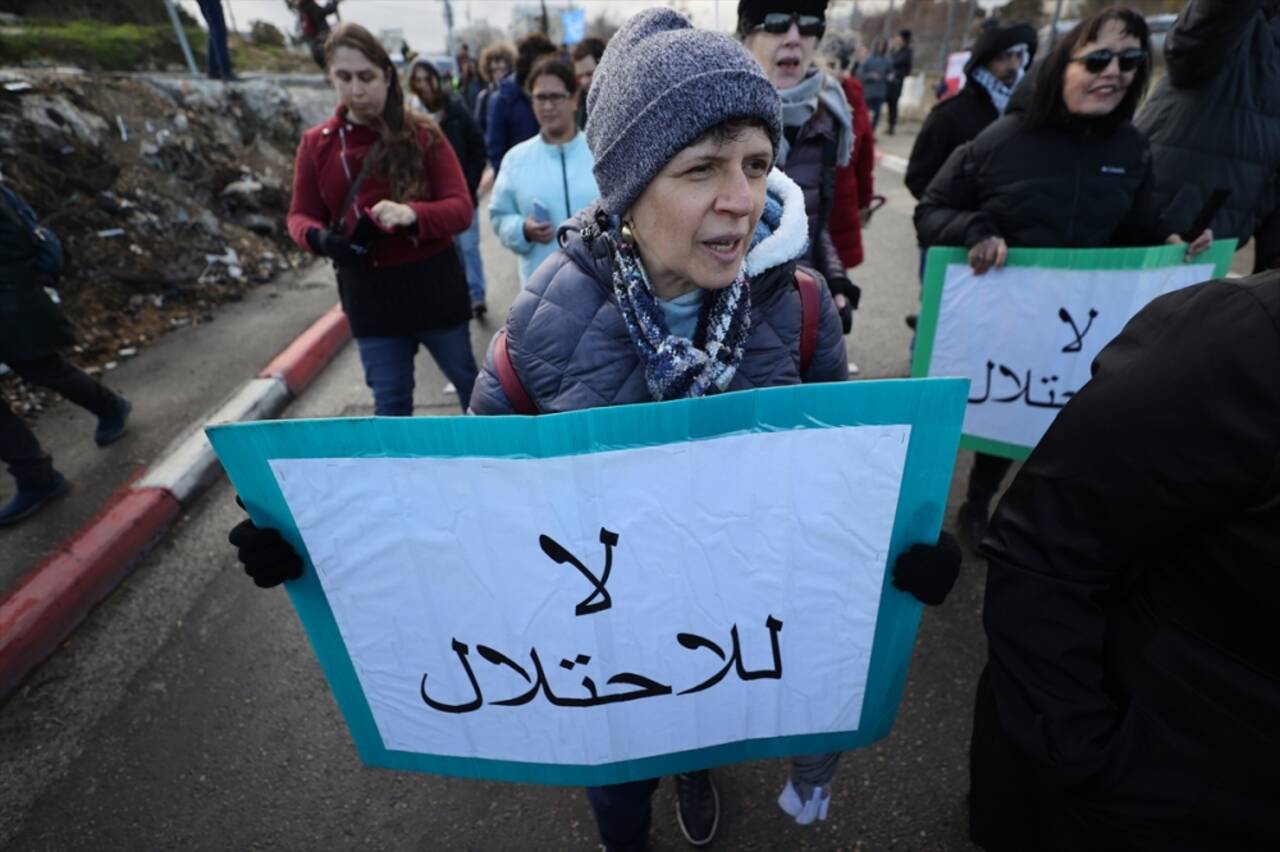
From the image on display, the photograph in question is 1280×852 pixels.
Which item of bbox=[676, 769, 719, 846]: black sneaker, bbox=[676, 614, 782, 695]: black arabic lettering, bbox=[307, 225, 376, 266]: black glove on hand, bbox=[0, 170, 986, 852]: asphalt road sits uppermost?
bbox=[307, 225, 376, 266]: black glove on hand

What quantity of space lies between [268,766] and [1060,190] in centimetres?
322

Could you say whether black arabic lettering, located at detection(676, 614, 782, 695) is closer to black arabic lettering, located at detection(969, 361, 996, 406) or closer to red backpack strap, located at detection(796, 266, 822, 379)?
red backpack strap, located at detection(796, 266, 822, 379)

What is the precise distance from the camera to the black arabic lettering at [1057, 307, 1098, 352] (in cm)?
218

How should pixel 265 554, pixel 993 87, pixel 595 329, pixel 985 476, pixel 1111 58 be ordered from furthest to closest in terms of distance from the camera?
1. pixel 993 87
2. pixel 985 476
3. pixel 1111 58
4. pixel 595 329
5. pixel 265 554

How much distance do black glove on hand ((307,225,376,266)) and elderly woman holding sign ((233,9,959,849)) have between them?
145cm

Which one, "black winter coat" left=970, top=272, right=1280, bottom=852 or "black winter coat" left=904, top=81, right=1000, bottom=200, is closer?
"black winter coat" left=970, top=272, right=1280, bottom=852

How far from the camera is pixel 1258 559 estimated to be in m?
0.82

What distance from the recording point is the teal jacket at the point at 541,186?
3.21m

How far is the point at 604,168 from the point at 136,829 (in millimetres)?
2295

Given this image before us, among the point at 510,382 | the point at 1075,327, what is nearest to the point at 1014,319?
the point at 1075,327

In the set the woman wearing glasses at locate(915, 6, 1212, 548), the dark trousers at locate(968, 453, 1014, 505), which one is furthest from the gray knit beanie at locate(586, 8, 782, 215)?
the dark trousers at locate(968, 453, 1014, 505)

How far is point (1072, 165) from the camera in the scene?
221 centimetres

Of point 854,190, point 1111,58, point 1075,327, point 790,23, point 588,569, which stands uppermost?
point 790,23

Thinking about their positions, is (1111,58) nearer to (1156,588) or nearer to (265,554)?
(1156,588)
